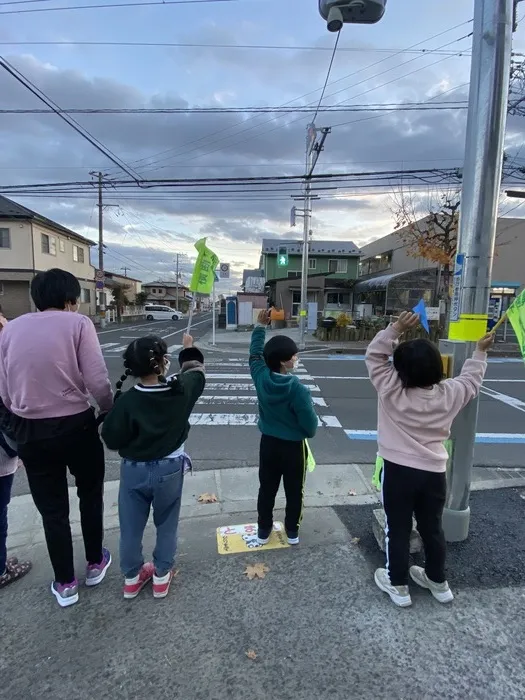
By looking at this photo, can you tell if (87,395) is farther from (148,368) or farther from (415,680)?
(415,680)

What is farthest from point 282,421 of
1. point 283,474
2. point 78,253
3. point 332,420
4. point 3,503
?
point 78,253

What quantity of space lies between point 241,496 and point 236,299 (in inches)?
964

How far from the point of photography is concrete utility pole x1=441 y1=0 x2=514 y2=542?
8.50 ft

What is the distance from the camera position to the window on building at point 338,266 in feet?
114

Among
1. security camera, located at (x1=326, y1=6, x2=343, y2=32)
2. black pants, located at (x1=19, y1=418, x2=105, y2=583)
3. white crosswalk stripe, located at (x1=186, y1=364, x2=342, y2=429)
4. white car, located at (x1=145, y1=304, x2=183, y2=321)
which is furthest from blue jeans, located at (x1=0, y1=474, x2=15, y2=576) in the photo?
white car, located at (x1=145, y1=304, x2=183, y2=321)

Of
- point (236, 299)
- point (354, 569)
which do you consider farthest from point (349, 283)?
point (354, 569)

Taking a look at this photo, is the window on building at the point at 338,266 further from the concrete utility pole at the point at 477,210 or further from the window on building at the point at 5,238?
the concrete utility pole at the point at 477,210

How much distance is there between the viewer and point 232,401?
7.55 m

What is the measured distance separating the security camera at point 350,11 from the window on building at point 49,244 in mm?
28995

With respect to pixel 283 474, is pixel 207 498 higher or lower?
lower

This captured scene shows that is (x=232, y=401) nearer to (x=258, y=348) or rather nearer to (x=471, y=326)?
(x=258, y=348)

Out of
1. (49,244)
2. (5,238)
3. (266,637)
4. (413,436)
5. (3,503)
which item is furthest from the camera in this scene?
(49,244)

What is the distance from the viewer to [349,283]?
29.4 meters

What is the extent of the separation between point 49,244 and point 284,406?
30.6 metres
